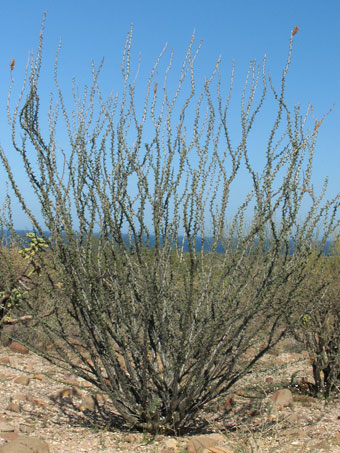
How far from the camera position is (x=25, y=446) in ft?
11.9

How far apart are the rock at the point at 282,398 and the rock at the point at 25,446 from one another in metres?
2.69

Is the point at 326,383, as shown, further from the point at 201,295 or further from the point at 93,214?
the point at 93,214

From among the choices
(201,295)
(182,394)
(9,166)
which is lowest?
(182,394)

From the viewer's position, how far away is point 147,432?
4277 millimetres

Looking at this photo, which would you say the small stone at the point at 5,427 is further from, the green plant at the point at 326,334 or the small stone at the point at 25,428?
the green plant at the point at 326,334

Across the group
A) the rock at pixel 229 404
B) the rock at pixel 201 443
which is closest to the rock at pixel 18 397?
the rock at pixel 229 404

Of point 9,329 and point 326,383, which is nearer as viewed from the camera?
point 326,383

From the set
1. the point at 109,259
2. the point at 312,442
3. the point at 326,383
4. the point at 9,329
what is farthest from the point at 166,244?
the point at 9,329

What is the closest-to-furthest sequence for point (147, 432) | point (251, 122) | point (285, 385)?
point (251, 122) < point (147, 432) < point (285, 385)

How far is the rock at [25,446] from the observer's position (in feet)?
11.6

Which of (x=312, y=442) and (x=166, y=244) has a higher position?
(x=166, y=244)

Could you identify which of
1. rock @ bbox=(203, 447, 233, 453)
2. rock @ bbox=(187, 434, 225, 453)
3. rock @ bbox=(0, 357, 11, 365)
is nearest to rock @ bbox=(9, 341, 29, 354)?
rock @ bbox=(0, 357, 11, 365)

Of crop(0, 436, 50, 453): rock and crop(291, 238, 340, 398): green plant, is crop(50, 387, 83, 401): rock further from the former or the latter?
crop(291, 238, 340, 398): green plant

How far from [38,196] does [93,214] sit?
0.46m
